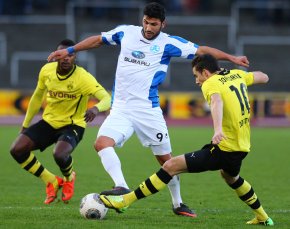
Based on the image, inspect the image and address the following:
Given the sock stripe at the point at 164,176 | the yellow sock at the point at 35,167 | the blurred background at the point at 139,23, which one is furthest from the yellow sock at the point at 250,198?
the blurred background at the point at 139,23

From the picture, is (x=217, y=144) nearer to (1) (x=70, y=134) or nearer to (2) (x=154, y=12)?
(2) (x=154, y=12)

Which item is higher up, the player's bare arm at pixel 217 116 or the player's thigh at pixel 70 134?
the player's bare arm at pixel 217 116

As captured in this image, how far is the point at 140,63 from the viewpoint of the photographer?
9961mm

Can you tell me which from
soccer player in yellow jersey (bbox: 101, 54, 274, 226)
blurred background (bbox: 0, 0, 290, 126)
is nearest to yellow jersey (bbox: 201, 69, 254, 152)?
soccer player in yellow jersey (bbox: 101, 54, 274, 226)

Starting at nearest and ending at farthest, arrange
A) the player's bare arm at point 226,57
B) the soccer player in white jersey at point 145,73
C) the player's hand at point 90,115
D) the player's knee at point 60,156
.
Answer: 1. the player's bare arm at point 226,57
2. the soccer player in white jersey at point 145,73
3. the player's hand at point 90,115
4. the player's knee at point 60,156

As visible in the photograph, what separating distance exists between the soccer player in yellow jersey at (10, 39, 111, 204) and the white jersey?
1.20 metres

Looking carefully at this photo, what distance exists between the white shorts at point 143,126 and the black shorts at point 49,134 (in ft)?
4.75

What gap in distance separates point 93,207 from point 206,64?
2.00 m

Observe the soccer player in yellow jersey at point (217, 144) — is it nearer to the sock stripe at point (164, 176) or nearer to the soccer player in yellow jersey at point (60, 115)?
the sock stripe at point (164, 176)

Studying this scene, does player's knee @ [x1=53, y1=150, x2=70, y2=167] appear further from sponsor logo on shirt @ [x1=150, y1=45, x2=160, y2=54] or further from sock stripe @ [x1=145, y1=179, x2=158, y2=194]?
sock stripe @ [x1=145, y1=179, x2=158, y2=194]

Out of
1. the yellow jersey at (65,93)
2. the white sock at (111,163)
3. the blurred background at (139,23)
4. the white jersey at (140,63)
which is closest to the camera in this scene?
the white sock at (111,163)

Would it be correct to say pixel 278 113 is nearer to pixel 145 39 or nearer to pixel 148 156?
pixel 148 156

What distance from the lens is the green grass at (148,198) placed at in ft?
29.8

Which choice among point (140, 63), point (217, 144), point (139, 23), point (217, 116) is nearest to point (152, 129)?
point (140, 63)
